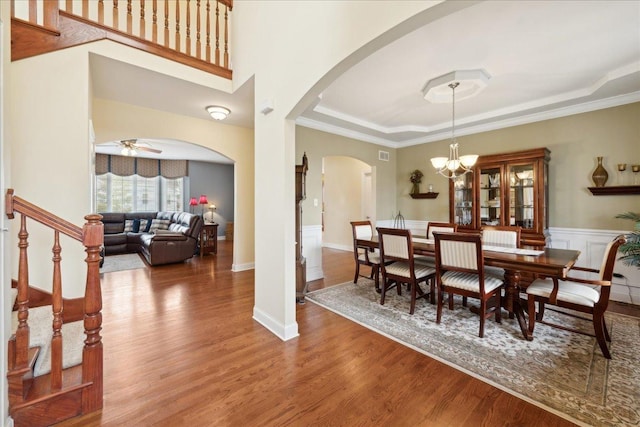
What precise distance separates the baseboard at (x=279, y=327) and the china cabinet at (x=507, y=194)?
3466mm

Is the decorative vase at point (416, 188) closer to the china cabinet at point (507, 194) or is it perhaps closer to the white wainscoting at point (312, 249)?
the china cabinet at point (507, 194)

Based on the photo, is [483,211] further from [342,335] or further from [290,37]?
[290,37]

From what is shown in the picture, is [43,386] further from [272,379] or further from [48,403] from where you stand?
[272,379]

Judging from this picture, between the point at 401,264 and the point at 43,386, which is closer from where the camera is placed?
the point at 43,386

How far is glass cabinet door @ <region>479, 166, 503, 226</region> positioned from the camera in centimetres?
414

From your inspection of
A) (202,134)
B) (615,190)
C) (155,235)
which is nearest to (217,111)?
(202,134)

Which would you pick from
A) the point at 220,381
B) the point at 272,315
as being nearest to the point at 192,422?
the point at 220,381

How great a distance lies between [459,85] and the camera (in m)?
3.14

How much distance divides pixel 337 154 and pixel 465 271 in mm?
3066

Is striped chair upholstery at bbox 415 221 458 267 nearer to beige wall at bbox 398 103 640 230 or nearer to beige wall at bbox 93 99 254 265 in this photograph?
beige wall at bbox 398 103 640 230

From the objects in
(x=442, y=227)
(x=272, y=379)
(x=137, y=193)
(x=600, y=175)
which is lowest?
(x=272, y=379)

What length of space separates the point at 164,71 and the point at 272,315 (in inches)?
113

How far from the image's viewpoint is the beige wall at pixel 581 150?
3.32 m

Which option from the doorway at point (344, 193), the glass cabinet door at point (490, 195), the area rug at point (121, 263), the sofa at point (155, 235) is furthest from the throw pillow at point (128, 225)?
the glass cabinet door at point (490, 195)
